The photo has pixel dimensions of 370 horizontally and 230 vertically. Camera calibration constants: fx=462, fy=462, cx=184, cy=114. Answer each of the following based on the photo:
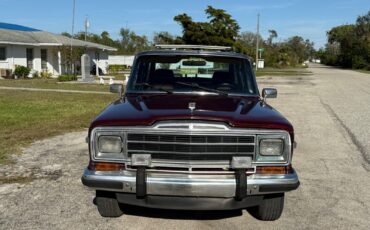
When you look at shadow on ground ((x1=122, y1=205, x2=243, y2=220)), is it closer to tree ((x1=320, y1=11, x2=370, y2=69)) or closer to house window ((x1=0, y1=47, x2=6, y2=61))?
house window ((x1=0, y1=47, x2=6, y2=61))

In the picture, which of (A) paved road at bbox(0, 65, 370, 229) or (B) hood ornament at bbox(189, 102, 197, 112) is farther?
(A) paved road at bbox(0, 65, 370, 229)

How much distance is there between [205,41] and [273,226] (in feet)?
155

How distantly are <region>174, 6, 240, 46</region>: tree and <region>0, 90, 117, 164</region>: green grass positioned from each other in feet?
111

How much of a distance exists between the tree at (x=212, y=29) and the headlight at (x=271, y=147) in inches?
1840

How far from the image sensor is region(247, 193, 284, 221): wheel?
461 cm

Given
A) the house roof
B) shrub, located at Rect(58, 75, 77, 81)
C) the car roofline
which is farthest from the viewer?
the house roof

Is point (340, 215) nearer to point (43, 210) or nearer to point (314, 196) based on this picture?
point (314, 196)

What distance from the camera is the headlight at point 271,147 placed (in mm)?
4175

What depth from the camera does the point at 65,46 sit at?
110 feet

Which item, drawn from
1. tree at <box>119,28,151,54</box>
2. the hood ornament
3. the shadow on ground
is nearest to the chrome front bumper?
the hood ornament

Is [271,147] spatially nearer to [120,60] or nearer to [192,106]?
[192,106]

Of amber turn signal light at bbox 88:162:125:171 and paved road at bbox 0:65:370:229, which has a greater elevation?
amber turn signal light at bbox 88:162:125:171

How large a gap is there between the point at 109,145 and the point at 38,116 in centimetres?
899

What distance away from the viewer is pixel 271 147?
13.8ft
